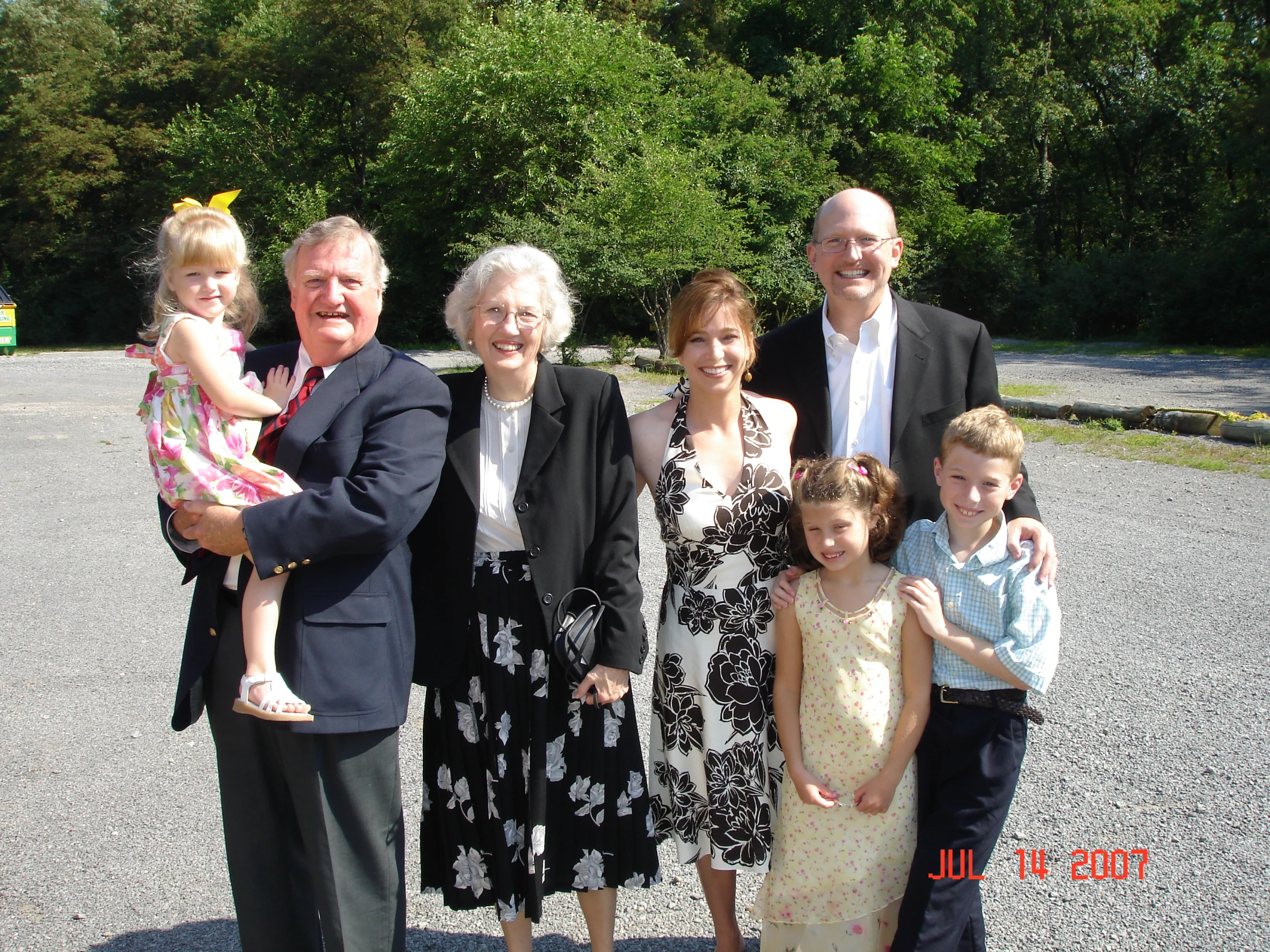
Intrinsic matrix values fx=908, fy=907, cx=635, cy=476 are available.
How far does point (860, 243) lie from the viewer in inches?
106

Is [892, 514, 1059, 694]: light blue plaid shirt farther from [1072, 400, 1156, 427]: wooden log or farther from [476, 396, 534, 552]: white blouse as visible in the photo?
[1072, 400, 1156, 427]: wooden log

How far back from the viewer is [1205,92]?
1202 inches

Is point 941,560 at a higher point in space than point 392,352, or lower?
lower

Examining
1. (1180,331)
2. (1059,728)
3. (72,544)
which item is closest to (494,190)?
(1180,331)

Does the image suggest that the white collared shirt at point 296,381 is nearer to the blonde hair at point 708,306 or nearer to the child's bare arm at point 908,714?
the blonde hair at point 708,306

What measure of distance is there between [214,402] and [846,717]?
179 cm

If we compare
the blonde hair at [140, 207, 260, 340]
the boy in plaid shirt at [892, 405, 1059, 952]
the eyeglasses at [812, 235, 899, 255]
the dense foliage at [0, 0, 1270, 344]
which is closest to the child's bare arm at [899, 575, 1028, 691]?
the boy in plaid shirt at [892, 405, 1059, 952]

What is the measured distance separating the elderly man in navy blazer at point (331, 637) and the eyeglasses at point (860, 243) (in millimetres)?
1269

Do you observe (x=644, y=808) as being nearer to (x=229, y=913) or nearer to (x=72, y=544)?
(x=229, y=913)

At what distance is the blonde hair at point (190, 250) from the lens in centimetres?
225

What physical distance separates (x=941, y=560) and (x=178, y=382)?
79.3 inches

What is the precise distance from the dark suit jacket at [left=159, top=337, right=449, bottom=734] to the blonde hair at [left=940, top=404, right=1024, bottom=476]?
1.32 metres

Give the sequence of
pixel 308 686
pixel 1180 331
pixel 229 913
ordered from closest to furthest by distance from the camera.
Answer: pixel 308 686 < pixel 229 913 < pixel 1180 331

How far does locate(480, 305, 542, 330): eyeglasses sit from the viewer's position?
2465 mm
